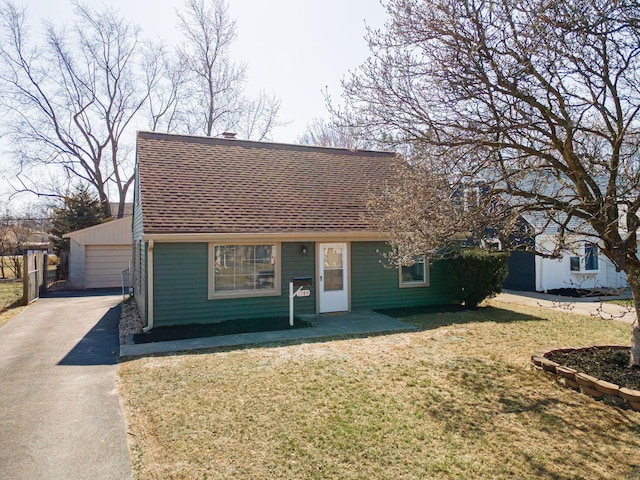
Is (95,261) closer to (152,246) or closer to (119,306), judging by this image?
(119,306)

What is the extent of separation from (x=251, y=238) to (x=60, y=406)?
234 inches

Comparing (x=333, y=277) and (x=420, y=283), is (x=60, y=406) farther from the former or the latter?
(x=420, y=283)

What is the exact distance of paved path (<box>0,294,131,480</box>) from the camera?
390cm

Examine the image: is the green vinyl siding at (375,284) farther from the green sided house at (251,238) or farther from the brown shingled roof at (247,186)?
the brown shingled roof at (247,186)

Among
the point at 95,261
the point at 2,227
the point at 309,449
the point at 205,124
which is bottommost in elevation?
Answer: the point at 309,449

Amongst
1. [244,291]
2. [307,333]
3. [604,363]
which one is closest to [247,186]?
[244,291]

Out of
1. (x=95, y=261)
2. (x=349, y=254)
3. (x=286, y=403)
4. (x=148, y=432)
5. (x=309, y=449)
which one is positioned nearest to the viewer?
(x=309, y=449)

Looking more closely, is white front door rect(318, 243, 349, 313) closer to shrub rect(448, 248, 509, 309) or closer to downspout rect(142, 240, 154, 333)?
shrub rect(448, 248, 509, 309)

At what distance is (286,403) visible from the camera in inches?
207

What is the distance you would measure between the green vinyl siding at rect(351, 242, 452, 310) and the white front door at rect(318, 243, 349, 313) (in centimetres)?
24

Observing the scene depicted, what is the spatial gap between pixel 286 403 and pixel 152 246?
5.87 metres

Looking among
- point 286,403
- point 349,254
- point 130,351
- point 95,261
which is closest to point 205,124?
point 95,261

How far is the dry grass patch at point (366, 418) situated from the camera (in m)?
3.85

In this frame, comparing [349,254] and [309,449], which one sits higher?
[349,254]
